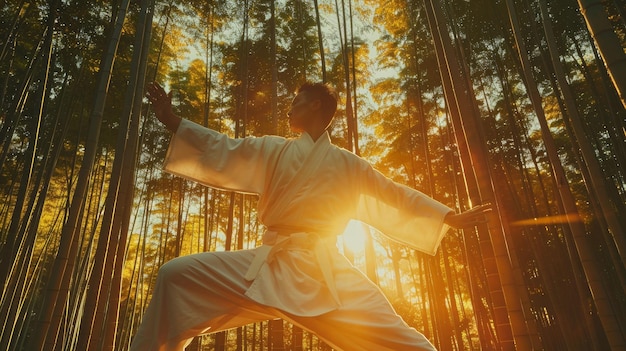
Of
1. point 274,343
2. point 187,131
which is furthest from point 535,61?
point 187,131

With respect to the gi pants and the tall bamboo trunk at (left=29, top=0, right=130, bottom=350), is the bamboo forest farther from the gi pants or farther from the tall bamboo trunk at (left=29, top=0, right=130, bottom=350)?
the gi pants

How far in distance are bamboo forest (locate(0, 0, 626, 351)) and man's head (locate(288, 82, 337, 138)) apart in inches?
26.0

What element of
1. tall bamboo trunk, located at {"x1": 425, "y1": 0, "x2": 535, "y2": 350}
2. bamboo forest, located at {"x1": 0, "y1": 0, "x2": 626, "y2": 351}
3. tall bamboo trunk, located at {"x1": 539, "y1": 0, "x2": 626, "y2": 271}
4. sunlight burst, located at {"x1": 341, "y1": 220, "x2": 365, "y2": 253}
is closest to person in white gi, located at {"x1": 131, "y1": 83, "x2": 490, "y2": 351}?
tall bamboo trunk, located at {"x1": 425, "y1": 0, "x2": 535, "y2": 350}

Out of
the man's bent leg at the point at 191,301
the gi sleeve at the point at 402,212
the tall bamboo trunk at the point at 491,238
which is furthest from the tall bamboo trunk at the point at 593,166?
the man's bent leg at the point at 191,301

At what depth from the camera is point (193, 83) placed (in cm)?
728

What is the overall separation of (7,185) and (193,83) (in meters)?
3.30

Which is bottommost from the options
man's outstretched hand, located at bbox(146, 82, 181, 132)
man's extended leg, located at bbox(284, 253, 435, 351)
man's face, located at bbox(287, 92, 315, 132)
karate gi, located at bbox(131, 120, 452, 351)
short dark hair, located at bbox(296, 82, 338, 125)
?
man's extended leg, located at bbox(284, 253, 435, 351)

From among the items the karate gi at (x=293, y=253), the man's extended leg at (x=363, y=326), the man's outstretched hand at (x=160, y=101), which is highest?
the man's outstretched hand at (x=160, y=101)

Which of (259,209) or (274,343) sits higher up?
(259,209)

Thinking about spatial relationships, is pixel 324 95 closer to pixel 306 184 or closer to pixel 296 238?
pixel 306 184

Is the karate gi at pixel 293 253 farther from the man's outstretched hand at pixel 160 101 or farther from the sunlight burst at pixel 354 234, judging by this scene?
the sunlight burst at pixel 354 234

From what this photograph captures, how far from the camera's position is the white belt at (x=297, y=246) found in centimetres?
161

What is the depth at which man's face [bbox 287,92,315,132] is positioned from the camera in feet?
6.78

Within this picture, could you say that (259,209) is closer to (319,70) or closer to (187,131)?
(187,131)
